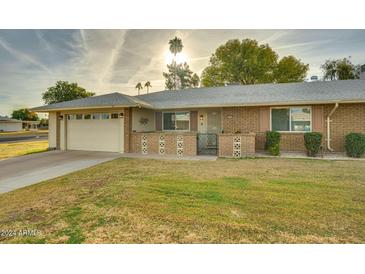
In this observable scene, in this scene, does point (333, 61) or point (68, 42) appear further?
point (333, 61)

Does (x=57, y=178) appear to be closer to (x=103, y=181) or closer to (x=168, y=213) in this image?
(x=103, y=181)

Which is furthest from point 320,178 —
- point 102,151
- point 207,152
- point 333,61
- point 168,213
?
point 333,61

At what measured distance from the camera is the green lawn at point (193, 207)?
3.00 meters

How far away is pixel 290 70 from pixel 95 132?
26.2 m

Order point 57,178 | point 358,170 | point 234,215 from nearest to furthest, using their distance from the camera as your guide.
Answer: point 234,215 → point 57,178 → point 358,170

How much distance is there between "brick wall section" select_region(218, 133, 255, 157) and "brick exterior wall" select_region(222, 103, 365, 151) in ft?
6.95

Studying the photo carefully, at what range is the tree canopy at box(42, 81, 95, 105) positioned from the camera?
3903cm

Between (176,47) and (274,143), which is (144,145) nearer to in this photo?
(274,143)

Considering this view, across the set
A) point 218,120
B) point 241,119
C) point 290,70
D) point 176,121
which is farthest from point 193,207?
point 290,70

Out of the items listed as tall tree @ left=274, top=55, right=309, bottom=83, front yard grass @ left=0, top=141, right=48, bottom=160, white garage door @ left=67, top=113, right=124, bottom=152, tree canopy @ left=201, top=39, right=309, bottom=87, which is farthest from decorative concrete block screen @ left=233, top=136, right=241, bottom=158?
tall tree @ left=274, top=55, right=309, bottom=83

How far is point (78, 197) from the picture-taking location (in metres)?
4.59

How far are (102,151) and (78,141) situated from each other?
197 cm

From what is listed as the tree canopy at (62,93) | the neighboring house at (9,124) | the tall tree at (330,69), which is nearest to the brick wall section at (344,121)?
the tall tree at (330,69)

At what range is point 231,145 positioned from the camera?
9.67 meters
